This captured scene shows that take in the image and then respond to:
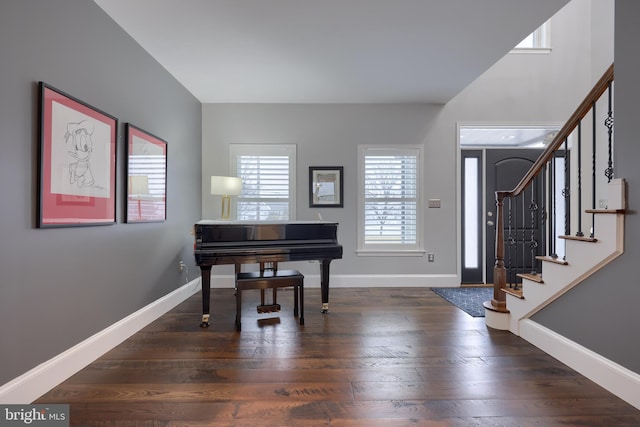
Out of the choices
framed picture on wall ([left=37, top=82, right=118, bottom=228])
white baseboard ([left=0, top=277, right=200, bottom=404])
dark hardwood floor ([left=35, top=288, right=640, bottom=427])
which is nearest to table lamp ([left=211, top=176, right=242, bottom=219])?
framed picture on wall ([left=37, top=82, right=118, bottom=228])

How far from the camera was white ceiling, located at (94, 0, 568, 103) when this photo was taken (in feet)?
7.62

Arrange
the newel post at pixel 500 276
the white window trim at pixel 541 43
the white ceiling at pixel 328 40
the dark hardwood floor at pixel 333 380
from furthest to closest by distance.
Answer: the white window trim at pixel 541 43 < the newel post at pixel 500 276 < the white ceiling at pixel 328 40 < the dark hardwood floor at pixel 333 380

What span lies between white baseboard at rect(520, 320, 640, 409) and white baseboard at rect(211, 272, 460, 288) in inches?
72.9

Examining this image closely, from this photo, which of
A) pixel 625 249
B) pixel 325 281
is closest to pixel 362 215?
pixel 325 281

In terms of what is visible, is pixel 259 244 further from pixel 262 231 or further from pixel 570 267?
pixel 570 267

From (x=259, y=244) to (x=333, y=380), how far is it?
150 cm

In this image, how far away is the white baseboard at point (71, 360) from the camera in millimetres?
1666

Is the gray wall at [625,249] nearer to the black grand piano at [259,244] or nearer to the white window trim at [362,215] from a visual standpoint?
the black grand piano at [259,244]

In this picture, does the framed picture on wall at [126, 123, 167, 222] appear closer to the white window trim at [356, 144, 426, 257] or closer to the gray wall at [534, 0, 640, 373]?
the white window trim at [356, 144, 426, 257]

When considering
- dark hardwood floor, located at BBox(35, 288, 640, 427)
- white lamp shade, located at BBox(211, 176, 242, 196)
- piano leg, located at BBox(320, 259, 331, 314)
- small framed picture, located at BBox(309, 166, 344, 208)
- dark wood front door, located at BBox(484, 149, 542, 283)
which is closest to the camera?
dark hardwood floor, located at BBox(35, 288, 640, 427)

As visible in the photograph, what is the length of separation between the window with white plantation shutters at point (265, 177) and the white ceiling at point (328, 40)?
843mm

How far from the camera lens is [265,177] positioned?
4.45 metres

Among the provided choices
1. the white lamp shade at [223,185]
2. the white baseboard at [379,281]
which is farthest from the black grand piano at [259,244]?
the white baseboard at [379,281]

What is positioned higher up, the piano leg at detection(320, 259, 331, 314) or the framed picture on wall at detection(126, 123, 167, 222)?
the framed picture on wall at detection(126, 123, 167, 222)
